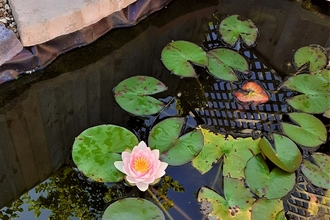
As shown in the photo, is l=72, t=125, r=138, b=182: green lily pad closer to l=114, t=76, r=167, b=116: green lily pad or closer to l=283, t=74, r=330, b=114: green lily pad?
l=114, t=76, r=167, b=116: green lily pad

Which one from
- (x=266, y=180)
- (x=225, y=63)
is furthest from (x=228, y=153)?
(x=225, y=63)

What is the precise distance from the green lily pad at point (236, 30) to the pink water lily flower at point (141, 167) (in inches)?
40.0

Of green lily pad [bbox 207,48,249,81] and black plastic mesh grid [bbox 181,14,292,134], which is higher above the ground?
green lily pad [bbox 207,48,249,81]

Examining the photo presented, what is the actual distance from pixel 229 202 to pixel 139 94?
2.17ft

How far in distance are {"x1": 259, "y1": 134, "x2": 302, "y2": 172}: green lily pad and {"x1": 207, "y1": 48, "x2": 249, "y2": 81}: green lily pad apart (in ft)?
1.49

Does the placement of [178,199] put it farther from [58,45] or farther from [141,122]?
[58,45]

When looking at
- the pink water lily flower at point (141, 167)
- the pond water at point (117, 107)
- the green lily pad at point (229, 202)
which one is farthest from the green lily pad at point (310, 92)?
the pink water lily flower at point (141, 167)

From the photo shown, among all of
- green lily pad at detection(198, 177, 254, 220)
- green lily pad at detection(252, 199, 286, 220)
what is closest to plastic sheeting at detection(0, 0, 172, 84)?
green lily pad at detection(198, 177, 254, 220)

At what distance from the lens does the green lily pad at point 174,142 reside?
1664 mm

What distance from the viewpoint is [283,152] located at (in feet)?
5.51

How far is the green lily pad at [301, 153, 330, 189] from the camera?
5.52ft

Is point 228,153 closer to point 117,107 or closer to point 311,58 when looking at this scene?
point 117,107

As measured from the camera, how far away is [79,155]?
162 centimetres

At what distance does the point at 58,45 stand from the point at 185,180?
960 millimetres
